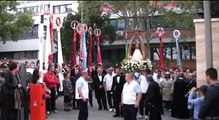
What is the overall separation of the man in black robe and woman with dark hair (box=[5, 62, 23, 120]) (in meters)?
7.74

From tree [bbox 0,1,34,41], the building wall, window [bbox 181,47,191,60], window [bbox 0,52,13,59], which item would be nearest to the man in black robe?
the building wall

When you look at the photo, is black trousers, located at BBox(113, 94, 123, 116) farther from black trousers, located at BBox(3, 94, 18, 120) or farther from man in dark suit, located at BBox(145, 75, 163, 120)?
black trousers, located at BBox(3, 94, 18, 120)

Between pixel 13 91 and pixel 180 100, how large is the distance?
8.20m

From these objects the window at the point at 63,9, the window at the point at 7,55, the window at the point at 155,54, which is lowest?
the window at the point at 155,54

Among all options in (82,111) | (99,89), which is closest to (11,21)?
(99,89)

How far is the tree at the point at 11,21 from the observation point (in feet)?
119

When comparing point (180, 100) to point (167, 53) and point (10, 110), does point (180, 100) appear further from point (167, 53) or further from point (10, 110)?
point (167, 53)

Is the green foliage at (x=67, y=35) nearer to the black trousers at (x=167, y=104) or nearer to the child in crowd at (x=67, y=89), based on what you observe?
the black trousers at (x=167, y=104)

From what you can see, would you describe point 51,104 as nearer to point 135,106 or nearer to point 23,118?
point 23,118

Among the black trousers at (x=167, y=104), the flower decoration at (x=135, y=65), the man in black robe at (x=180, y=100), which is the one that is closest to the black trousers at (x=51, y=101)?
the flower decoration at (x=135, y=65)

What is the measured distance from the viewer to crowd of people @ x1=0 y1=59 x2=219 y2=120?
9.73 meters

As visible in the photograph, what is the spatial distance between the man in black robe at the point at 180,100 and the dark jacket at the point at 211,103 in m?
9.55

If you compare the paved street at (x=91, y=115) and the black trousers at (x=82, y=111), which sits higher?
Answer: the black trousers at (x=82, y=111)

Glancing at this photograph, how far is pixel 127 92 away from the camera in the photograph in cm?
1089
